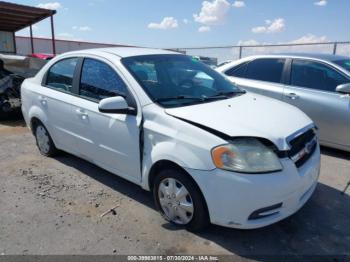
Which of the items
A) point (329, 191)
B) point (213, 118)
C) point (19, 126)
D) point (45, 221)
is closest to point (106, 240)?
point (45, 221)

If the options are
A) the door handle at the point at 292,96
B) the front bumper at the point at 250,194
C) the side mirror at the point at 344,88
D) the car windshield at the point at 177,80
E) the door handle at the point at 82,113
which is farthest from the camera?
the door handle at the point at 292,96

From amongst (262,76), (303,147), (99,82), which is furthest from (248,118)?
(262,76)

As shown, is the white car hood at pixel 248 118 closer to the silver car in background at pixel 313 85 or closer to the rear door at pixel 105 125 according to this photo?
the rear door at pixel 105 125

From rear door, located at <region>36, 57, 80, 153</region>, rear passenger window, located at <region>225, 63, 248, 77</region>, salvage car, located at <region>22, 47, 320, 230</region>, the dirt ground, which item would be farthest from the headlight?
rear passenger window, located at <region>225, 63, 248, 77</region>

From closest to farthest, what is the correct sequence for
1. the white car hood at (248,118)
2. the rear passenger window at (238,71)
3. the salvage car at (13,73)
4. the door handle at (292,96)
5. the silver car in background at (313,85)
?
the white car hood at (248,118) < the silver car in background at (313,85) < the door handle at (292,96) < the rear passenger window at (238,71) < the salvage car at (13,73)

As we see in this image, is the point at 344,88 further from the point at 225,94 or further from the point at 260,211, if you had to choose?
the point at 260,211

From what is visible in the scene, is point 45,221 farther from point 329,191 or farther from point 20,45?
point 20,45

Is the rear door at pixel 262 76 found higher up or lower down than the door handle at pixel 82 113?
higher up

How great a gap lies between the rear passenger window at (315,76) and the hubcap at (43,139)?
405cm

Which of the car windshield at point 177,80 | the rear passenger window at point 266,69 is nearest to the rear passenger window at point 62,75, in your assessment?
the car windshield at point 177,80

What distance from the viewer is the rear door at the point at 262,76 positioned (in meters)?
5.79

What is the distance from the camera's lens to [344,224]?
132 inches

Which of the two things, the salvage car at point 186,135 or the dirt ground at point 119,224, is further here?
the dirt ground at point 119,224

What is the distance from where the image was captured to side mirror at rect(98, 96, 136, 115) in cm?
329
